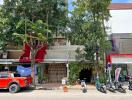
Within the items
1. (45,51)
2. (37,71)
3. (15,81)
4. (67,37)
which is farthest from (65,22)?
(15,81)

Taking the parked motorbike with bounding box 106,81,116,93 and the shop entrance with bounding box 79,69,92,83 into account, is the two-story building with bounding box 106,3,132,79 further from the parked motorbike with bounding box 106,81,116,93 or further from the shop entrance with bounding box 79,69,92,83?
the parked motorbike with bounding box 106,81,116,93

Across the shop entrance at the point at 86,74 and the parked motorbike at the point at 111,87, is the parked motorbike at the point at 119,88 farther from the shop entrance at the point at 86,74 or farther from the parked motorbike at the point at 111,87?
the shop entrance at the point at 86,74

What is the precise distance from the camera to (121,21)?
118 ft

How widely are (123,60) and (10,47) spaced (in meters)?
12.4

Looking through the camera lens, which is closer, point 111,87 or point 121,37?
point 111,87

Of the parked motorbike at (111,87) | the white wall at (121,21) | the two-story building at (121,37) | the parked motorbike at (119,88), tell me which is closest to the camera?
the parked motorbike at (119,88)

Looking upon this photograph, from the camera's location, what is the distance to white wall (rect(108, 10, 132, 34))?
35.5 meters

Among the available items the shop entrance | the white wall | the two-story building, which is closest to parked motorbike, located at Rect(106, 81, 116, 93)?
the two-story building

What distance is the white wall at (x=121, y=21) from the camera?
35.5m

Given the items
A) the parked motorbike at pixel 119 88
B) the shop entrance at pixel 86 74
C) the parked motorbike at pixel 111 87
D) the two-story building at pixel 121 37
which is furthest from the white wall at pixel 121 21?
the parked motorbike at pixel 119 88

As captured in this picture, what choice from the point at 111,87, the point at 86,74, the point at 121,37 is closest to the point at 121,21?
the point at 121,37

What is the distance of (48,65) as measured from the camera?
3362 centimetres

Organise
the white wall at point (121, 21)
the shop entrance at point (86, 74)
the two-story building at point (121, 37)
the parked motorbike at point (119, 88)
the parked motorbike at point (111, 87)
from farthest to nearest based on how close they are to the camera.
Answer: the white wall at point (121, 21) → the shop entrance at point (86, 74) → the two-story building at point (121, 37) → the parked motorbike at point (111, 87) → the parked motorbike at point (119, 88)

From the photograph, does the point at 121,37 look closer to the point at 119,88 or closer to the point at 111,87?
the point at 111,87
